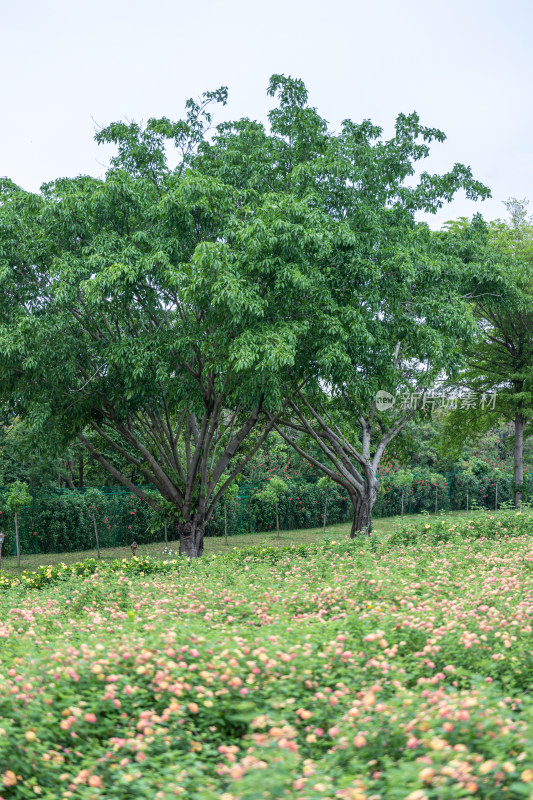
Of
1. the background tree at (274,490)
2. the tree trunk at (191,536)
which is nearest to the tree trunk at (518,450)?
the background tree at (274,490)

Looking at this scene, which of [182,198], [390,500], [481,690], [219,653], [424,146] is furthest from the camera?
[390,500]

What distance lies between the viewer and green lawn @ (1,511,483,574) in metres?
Answer: 17.2

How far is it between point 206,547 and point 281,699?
16.6 metres

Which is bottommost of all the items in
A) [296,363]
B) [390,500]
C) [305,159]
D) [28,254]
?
[390,500]

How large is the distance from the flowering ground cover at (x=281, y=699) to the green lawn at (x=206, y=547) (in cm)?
1014

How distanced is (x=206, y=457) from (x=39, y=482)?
27.5ft

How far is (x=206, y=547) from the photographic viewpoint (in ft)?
65.1

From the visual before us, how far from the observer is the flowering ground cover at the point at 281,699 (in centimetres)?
285

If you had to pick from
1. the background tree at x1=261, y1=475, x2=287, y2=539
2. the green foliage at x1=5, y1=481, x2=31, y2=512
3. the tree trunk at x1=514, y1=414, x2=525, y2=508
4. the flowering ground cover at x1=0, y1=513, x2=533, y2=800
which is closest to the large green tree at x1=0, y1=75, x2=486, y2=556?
the green foliage at x1=5, y1=481, x2=31, y2=512

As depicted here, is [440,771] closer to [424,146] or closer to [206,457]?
[206,457]

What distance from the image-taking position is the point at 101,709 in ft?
Answer: 12.3

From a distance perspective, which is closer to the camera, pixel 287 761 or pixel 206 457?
pixel 287 761

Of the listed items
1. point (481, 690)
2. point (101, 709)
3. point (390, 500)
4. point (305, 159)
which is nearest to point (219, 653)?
point (101, 709)

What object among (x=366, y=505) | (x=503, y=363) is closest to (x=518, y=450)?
(x=503, y=363)
